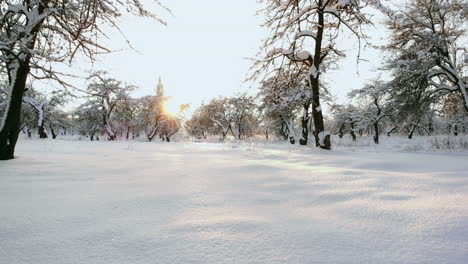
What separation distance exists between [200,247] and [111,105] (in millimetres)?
27668

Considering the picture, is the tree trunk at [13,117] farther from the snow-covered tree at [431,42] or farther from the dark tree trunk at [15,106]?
the snow-covered tree at [431,42]

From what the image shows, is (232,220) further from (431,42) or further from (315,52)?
(431,42)

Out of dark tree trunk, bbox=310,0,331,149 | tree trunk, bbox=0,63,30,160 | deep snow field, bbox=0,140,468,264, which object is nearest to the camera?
deep snow field, bbox=0,140,468,264

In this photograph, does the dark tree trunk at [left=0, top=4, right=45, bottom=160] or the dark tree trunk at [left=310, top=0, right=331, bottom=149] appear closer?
the dark tree trunk at [left=0, top=4, right=45, bottom=160]

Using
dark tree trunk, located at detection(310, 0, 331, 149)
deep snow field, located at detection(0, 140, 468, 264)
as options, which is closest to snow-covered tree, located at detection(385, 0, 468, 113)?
dark tree trunk, located at detection(310, 0, 331, 149)

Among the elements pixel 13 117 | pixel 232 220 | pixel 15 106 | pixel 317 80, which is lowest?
pixel 232 220

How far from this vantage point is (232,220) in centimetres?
158

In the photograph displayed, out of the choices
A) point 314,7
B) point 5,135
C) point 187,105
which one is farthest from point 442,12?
point 187,105

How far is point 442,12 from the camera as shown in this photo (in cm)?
1074

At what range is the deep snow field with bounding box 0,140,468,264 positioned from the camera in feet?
3.76

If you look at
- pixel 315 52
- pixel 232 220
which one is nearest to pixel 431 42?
→ pixel 315 52

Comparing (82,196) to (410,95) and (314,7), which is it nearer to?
(314,7)

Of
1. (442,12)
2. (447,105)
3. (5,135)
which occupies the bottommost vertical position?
(5,135)

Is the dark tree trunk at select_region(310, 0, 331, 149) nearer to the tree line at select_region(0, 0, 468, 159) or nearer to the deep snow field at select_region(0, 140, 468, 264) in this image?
the tree line at select_region(0, 0, 468, 159)
